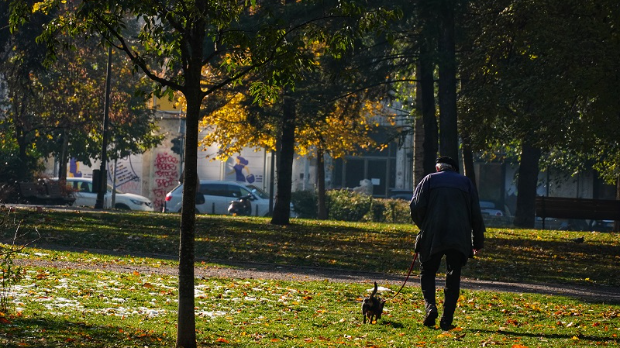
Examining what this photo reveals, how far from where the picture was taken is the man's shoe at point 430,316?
966cm

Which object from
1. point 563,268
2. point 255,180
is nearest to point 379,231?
point 563,268

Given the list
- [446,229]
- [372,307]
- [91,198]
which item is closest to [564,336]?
[446,229]

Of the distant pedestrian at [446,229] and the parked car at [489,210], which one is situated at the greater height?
the parked car at [489,210]

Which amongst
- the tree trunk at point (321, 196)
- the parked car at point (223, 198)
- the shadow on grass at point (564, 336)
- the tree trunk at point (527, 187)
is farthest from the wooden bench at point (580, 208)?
the shadow on grass at point (564, 336)

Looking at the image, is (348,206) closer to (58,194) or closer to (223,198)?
(223,198)

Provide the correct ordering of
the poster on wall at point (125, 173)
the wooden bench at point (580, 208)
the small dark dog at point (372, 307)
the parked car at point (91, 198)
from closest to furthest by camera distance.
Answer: the small dark dog at point (372, 307), the wooden bench at point (580, 208), the parked car at point (91, 198), the poster on wall at point (125, 173)

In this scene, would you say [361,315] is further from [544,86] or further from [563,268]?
[544,86]

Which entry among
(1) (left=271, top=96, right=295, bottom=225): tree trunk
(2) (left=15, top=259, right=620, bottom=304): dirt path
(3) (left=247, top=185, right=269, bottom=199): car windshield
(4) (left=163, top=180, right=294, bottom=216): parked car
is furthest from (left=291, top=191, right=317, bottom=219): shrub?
(2) (left=15, top=259, right=620, bottom=304): dirt path

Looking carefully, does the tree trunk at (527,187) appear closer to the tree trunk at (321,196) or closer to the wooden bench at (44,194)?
the tree trunk at (321,196)

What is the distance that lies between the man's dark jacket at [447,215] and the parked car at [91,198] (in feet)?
104

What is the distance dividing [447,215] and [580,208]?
2048 cm

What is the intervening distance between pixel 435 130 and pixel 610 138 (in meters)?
7.58

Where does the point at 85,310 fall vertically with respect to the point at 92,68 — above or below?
below

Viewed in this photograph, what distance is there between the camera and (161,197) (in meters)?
59.1
